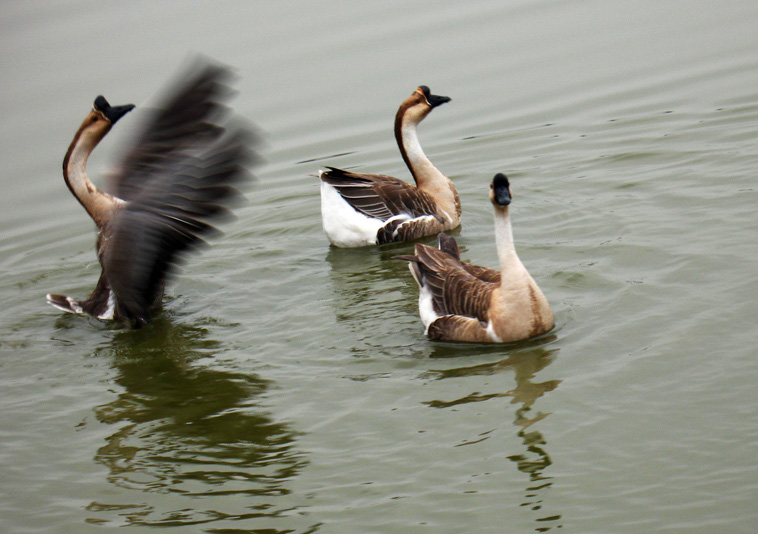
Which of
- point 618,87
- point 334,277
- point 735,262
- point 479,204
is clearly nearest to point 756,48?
point 618,87

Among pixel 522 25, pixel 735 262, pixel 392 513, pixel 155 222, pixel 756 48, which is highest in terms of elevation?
pixel 522 25

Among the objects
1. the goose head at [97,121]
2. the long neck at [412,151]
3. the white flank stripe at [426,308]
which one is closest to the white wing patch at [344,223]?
the long neck at [412,151]

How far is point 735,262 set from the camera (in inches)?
344

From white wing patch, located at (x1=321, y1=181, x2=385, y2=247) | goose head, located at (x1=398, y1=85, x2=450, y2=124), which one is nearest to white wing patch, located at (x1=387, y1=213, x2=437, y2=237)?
white wing patch, located at (x1=321, y1=181, x2=385, y2=247)

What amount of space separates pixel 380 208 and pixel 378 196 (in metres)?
0.16

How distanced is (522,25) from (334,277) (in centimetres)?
876

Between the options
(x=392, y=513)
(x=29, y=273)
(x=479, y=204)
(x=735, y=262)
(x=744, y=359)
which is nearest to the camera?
(x=392, y=513)

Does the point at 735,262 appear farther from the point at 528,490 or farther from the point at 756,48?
the point at 756,48

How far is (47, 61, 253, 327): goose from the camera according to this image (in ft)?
27.0

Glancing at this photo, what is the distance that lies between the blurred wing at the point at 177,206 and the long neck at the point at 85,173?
1291mm

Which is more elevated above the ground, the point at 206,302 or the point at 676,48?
the point at 676,48

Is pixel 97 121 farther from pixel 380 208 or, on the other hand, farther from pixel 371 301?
pixel 380 208

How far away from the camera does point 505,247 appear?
8352mm

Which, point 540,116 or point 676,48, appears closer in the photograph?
point 540,116
